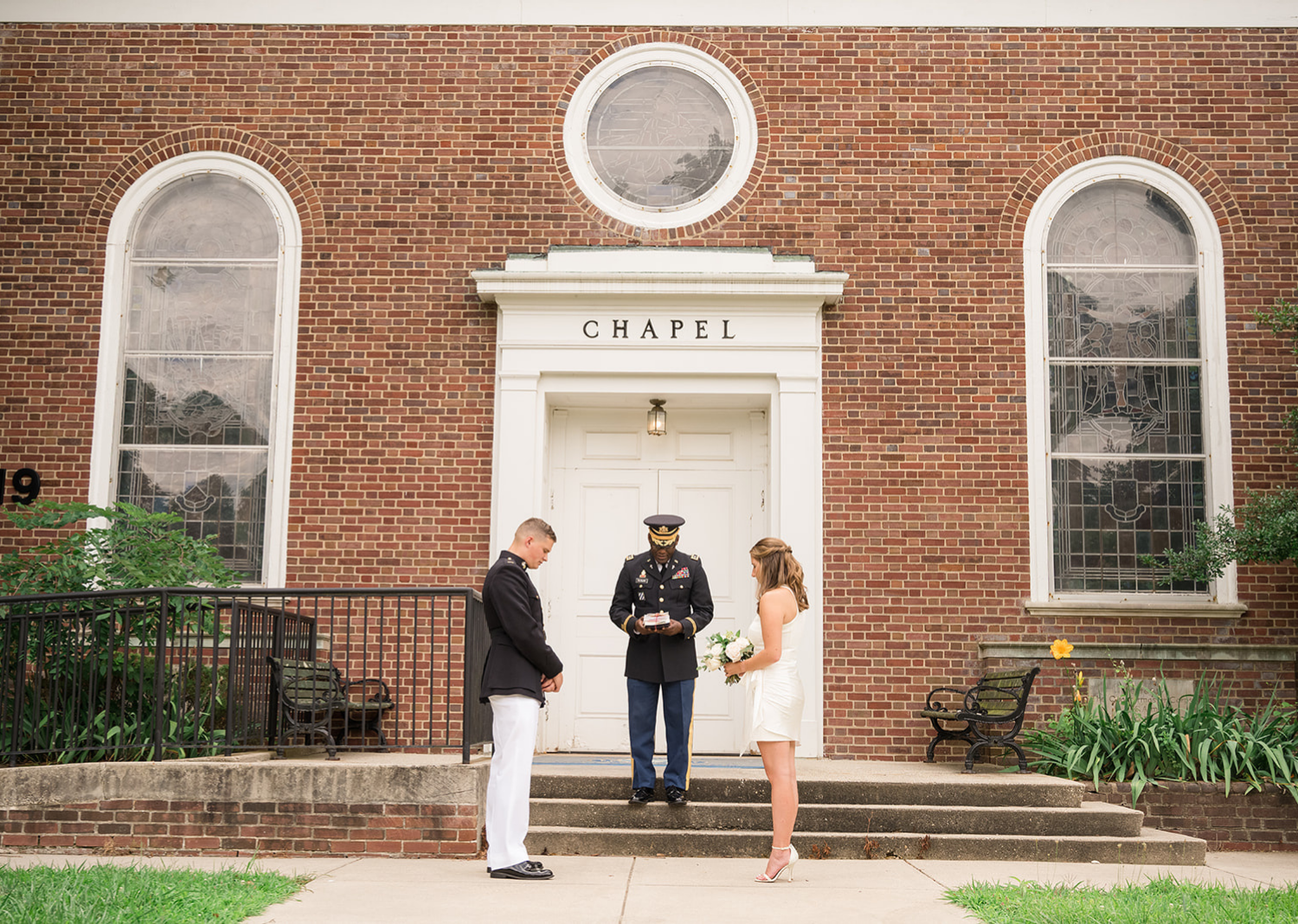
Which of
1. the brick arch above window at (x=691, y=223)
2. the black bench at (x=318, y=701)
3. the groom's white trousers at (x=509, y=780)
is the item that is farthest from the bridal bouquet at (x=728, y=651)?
the brick arch above window at (x=691, y=223)

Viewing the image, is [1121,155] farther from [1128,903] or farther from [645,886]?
[645,886]

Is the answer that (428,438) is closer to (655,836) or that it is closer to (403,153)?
(403,153)

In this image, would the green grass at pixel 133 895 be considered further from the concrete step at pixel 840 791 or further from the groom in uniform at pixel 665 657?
the groom in uniform at pixel 665 657

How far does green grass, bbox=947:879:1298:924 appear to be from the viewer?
521 centimetres

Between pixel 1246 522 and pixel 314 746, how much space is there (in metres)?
7.31

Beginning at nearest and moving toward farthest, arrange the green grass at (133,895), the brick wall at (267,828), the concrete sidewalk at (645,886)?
the green grass at (133,895)
the concrete sidewalk at (645,886)
the brick wall at (267,828)

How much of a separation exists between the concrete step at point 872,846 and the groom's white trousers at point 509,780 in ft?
3.06

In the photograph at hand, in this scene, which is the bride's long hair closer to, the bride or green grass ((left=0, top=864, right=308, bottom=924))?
the bride

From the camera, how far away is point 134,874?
5781 mm

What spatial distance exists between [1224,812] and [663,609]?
429 centimetres

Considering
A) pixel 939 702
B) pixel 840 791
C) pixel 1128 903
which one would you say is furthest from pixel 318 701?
pixel 1128 903

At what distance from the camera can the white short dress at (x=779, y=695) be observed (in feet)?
20.8

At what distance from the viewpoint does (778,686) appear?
6.38m

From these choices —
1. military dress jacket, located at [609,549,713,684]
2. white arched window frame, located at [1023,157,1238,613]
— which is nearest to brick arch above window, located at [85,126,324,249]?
military dress jacket, located at [609,549,713,684]
